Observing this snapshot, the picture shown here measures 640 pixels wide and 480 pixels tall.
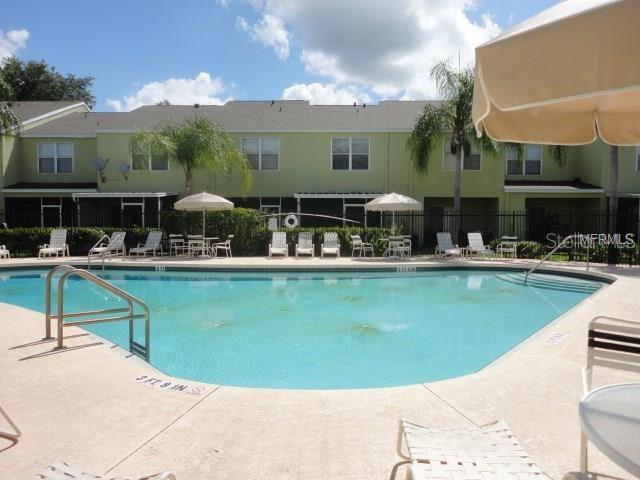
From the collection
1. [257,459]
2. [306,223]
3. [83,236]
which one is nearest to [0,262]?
[83,236]

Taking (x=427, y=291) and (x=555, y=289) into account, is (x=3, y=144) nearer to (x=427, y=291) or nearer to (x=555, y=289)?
(x=427, y=291)

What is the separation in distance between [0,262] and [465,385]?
1739 cm

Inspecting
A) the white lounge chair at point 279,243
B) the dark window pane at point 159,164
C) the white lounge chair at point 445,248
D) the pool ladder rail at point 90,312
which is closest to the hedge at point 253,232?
the white lounge chair at point 279,243

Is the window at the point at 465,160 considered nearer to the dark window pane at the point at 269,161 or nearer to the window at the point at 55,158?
the dark window pane at the point at 269,161

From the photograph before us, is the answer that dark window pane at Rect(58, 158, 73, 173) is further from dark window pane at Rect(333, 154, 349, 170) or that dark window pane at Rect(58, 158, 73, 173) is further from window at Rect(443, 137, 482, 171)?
window at Rect(443, 137, 482, 171)

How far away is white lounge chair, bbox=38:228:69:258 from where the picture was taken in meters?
19.7

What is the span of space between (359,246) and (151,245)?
322 inches

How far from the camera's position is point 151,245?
20438 millimetres

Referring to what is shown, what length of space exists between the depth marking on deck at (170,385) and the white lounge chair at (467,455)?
2.53 meters

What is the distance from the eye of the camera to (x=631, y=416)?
8.03ft

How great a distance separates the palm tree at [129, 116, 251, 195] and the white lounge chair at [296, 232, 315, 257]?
5483 millimetres

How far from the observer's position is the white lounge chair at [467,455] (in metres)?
2.55

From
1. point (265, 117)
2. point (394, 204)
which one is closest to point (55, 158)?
point (265, 117)

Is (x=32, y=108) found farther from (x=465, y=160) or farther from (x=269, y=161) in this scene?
(x=465, y=160)
